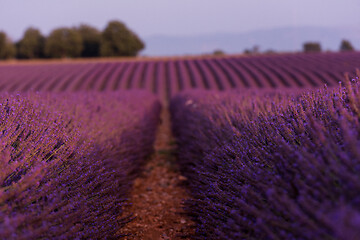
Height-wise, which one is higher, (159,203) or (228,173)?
(228,173)

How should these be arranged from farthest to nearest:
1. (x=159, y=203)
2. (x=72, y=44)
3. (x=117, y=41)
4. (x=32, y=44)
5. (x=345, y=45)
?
(x=345, y=45), (x=32, y=44), (x=72, y=44), (x=117, y=41), (x=159, y=203)

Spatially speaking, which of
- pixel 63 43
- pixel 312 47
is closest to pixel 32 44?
pixel 63 43

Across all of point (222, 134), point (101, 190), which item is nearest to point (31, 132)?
point (101, 190)

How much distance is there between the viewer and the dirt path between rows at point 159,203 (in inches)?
131

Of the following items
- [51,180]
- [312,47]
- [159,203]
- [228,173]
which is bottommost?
[159,203]

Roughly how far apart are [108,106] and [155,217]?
2438 mm

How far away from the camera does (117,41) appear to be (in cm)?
3139

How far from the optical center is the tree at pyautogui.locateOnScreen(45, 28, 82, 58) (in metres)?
32.3

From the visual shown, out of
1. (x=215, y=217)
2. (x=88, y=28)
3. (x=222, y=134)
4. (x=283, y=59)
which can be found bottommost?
(x=215, y=217)

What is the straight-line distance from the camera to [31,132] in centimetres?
237

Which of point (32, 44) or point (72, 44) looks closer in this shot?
point (72, 44)

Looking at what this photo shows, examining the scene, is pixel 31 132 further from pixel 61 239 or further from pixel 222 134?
pixel 222 134

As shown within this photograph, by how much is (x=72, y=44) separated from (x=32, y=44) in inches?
226

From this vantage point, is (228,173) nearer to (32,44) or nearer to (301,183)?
(301,183)
